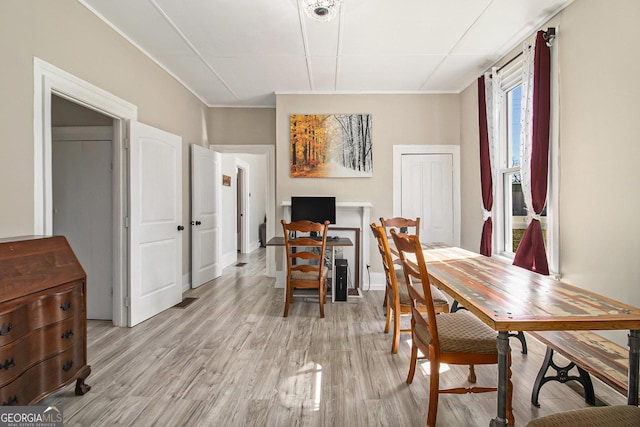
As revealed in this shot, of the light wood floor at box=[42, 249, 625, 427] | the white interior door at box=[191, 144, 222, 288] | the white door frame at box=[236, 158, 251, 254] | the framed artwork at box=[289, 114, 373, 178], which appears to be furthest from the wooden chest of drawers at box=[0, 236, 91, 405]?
the white door frame at box=[236, 158, 251, 254]

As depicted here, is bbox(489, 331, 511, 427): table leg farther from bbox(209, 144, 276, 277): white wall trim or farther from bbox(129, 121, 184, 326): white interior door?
bbox(209, 144, 276, 277): white wall trim

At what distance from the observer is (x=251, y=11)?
8.93 feet

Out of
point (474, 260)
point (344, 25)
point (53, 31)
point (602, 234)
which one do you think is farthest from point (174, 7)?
point (602, 234)

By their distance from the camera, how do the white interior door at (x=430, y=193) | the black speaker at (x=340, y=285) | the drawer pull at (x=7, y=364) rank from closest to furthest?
the drawer pull at (x=7, y=364) → the black speaker at (x=340, y=285) → the white interior door at (x=430, y=193)

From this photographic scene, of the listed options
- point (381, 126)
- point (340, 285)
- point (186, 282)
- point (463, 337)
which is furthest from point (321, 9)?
point (186, 282)

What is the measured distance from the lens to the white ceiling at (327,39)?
269 centimetres

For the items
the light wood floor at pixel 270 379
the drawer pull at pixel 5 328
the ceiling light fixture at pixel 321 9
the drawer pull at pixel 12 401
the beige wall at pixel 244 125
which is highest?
the ceiling light fixture at pixel 321 9

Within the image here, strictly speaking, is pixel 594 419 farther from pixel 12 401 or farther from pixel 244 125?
pixel 244 125

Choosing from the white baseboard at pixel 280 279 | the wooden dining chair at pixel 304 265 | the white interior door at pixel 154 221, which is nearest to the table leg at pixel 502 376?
the wooden dining chair at pixel 304 265

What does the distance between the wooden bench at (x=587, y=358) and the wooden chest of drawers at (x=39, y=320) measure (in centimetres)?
278

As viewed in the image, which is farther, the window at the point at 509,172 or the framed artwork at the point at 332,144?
the framed artwork at the point at 332,144

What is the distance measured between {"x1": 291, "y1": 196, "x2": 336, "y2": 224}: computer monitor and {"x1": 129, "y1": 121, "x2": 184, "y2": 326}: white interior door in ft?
4.84

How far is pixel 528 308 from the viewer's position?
135cm

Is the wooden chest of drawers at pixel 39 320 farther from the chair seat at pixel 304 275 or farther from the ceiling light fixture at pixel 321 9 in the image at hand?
the ceiling light fixture at pixel 321 9
